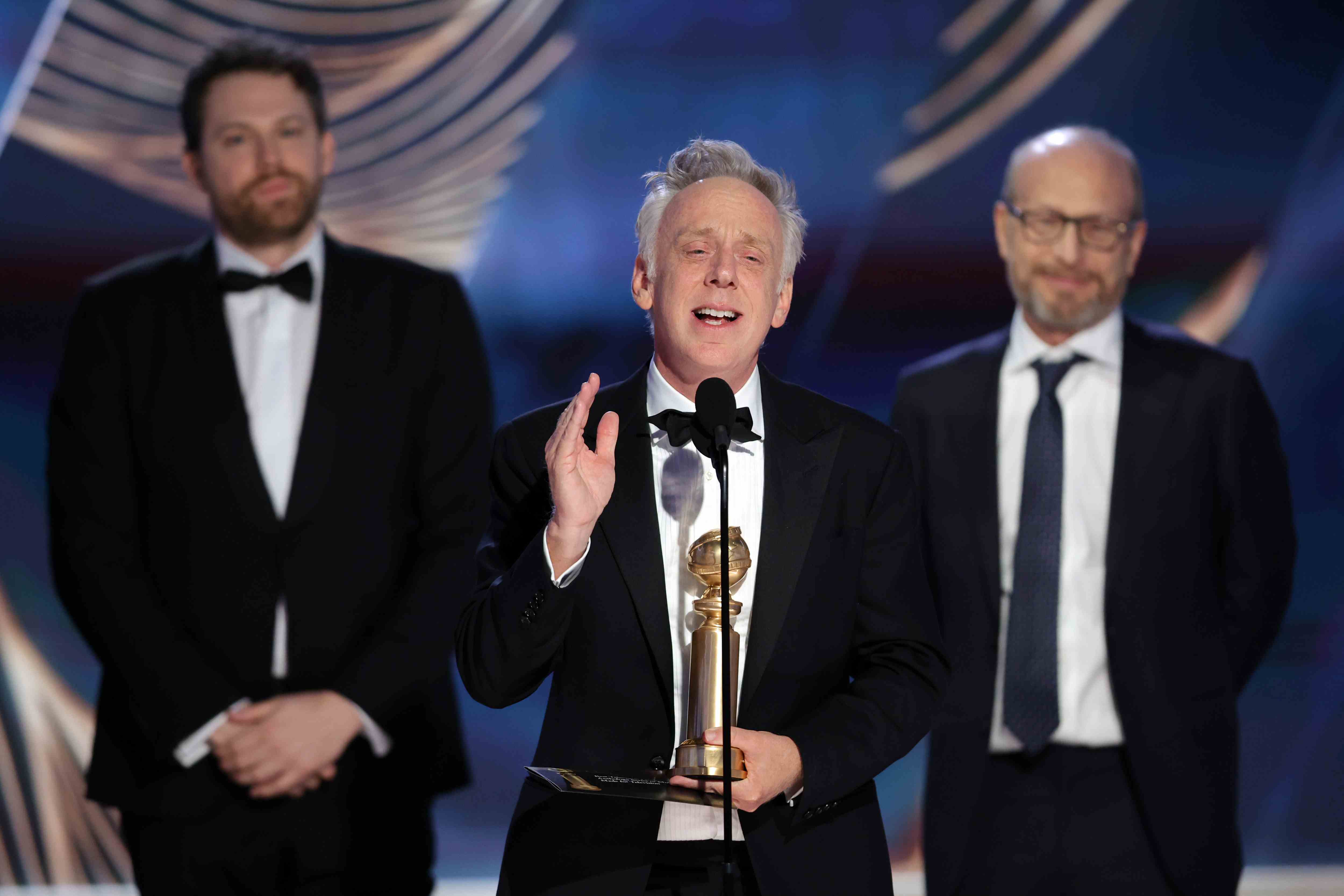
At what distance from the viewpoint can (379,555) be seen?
357 centimetres

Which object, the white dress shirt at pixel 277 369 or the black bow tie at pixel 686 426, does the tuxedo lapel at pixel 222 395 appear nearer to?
the white dress shirt at pixel 277 369

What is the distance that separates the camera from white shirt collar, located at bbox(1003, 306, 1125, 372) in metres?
3.76

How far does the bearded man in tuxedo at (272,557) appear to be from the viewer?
343 centimetres

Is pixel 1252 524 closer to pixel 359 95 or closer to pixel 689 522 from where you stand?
pixel 689 522

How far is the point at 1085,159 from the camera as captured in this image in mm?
4078

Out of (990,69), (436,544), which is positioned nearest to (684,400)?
(436,544)

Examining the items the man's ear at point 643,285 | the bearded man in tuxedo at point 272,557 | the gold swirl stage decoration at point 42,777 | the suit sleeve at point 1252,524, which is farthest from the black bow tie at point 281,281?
the suit sleeve at point 1252,524

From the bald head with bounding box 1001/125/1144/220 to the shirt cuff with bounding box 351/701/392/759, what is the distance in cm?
236

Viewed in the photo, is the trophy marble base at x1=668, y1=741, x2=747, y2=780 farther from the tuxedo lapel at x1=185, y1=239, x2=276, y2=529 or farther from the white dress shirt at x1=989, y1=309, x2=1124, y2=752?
the tuxedo lapel at x1=185, y1=239, x2=276, y2=529

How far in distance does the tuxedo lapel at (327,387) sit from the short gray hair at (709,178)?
1.40 metres

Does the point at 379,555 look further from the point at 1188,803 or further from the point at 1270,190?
the point at 1270,190

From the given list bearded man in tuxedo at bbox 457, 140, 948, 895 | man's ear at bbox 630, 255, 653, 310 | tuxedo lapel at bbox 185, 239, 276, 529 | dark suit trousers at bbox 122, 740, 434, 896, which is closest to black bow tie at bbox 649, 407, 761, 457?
bearded man in tuxedo at bbox 457, 140, 948, 895

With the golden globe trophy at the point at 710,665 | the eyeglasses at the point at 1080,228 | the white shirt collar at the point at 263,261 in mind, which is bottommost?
the golden globe trophy at the point at 710,665

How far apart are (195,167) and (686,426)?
94.9 inches
